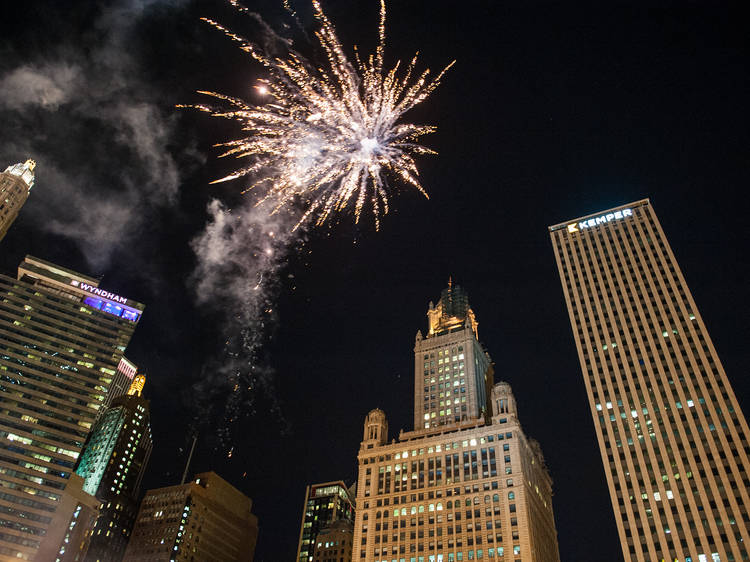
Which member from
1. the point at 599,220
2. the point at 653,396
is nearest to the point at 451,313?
the point at 599,220

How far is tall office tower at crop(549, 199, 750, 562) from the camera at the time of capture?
98.2 meters

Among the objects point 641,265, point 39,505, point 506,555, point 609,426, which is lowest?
point 506,555

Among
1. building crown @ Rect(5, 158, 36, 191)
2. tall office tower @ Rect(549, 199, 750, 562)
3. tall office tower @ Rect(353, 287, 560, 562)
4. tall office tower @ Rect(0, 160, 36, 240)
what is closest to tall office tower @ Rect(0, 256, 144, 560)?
tall office tower @ Rect(0, 160, 36, 240)

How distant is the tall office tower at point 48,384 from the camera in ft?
467

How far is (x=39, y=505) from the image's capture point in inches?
5664

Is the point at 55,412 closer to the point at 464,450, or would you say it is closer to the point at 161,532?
the point at 161,532

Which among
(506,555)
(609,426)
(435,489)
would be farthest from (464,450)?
(609,426)

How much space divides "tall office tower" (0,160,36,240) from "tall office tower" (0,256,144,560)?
14498 millimetres

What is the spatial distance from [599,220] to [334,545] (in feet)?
443

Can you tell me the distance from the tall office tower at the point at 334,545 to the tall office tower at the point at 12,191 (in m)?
146

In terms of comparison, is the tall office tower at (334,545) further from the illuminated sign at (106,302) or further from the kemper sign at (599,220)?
the kemper sign at (599,220)

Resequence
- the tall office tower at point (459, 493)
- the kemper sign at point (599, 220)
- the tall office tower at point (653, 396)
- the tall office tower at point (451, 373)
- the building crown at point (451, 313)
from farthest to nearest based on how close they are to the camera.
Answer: the building crown at point (451, 313), the tall office tower at point (451, 373), the kemper sign at point (599, 220), the tall office tower at point (459, 493), the tall office tower at point (653, 396)

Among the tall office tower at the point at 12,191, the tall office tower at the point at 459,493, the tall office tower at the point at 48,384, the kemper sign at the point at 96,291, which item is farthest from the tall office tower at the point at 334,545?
the tall office tower at the point at 12,191

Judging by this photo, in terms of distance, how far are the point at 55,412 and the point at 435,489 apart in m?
108
